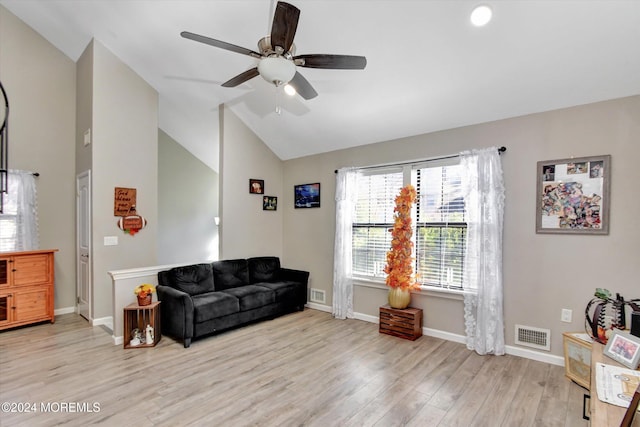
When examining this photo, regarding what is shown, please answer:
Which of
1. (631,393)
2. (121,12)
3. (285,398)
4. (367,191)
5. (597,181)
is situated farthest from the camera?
(367,191)

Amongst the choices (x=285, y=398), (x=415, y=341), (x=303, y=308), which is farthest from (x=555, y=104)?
(x=303, y=308)

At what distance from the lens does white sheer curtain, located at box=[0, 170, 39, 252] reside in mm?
4305

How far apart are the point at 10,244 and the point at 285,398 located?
4586 millimetres

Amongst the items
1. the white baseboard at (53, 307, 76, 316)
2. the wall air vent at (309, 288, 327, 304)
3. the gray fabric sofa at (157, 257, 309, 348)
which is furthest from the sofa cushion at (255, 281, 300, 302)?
the white baseboard at (53, 307, 76, 316)

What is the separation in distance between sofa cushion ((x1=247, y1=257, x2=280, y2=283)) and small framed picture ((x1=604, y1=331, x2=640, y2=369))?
4129mm

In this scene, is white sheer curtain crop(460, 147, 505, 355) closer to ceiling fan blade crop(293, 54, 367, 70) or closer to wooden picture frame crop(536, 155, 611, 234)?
wooden picture frame crop(536, 155, 611, 234)

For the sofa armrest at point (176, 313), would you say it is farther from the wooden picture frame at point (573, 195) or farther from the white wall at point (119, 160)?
the wooden picture frame at point (573, 195)

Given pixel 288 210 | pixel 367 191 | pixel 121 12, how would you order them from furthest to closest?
pixel 288 210 → pixel 367 191 → pixel 121 12

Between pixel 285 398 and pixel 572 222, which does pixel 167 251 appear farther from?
pixel 572 222

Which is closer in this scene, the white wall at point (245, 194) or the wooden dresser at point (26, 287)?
the wooden dresser at point (26, 287)

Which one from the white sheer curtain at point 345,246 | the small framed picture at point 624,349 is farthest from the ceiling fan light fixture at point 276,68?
the small framed picture at point 624,349

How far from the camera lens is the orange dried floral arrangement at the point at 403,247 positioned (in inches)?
154

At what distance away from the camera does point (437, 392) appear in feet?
8.70

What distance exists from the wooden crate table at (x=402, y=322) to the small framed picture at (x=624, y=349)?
1920 millimetres
